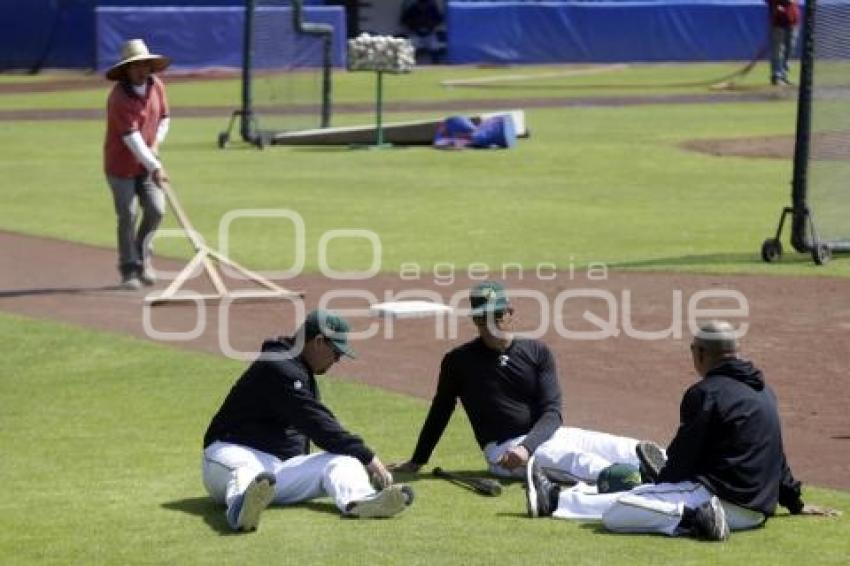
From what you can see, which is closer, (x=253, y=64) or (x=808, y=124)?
(x=808, y=124)

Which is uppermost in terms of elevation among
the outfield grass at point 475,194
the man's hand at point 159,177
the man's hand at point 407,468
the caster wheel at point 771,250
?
the man's hand at point 159,177

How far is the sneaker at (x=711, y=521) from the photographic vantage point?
10.5 meters

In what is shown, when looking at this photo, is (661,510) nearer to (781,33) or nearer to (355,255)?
(355,255)

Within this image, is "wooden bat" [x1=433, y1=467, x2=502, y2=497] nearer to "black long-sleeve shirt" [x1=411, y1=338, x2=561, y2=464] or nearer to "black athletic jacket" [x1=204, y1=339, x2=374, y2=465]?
"black long-sleeve shirt" [x1=411, y1=338, x2=561, y2=464]

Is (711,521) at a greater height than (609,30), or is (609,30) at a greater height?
(711,521)

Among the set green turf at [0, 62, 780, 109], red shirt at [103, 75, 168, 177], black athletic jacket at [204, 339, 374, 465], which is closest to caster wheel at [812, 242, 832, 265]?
red shirt at [103, 75, 168, 177]

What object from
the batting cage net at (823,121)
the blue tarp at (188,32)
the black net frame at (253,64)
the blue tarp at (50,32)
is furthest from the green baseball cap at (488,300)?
the blue tarp at (50,32)

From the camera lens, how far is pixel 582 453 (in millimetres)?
11852

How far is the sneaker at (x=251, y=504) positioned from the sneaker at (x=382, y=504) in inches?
20.4

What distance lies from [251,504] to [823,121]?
12382 millimetres

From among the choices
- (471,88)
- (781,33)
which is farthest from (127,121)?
(471,88)

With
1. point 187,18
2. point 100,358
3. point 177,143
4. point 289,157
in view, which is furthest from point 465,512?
point 187,18

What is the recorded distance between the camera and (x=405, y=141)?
3438cm

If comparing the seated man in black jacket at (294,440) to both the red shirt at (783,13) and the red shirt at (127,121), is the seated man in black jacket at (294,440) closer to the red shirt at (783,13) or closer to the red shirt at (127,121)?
the red shirt at (127,121)
